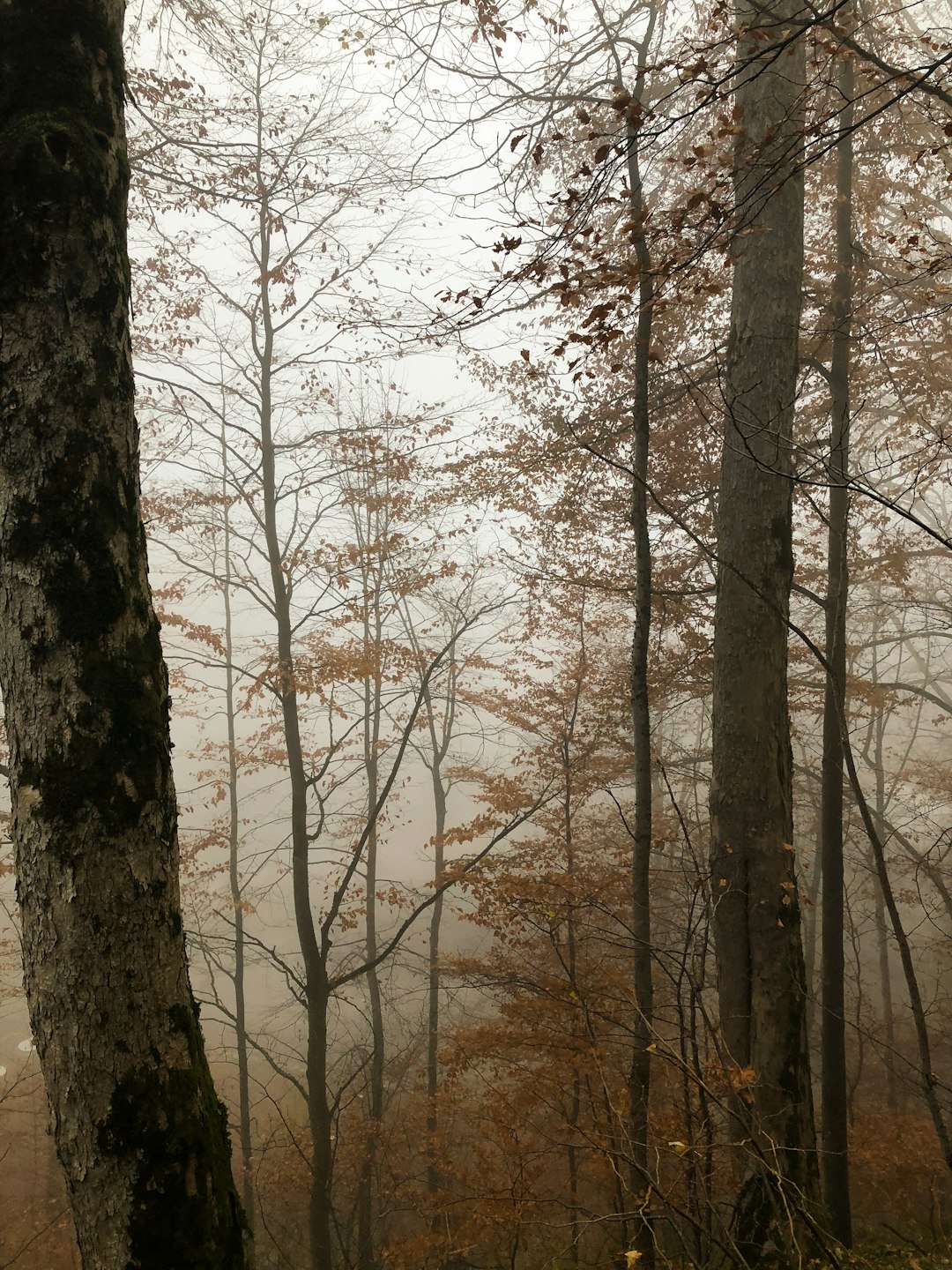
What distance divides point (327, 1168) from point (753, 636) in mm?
5401

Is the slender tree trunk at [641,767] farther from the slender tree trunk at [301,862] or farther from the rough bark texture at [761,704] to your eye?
the slender tree trunk at [301,862]

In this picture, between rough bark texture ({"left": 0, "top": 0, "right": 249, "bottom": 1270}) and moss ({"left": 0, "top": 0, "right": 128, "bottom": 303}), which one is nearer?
rough bark texture ({"left": 0, "top": 0, "right": 249, "bottom": 1270})

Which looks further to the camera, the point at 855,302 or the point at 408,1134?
the point at 408,1134

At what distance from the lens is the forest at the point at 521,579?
6.19ft

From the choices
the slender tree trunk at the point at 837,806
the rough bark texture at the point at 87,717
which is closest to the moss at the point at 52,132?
the rough bark texture at the point at 87,717

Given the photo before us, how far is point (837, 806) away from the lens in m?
6.43

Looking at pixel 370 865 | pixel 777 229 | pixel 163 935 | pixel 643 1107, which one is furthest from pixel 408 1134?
pixel 777 229

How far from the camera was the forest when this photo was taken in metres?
1.89

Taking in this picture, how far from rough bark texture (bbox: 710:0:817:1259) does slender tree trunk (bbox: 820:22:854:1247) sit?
99 cm

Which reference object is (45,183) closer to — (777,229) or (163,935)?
(163,935)

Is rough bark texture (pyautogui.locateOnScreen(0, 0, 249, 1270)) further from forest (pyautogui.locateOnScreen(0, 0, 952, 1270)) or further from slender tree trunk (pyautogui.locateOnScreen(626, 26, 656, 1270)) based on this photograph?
slender tree trunk (pyautogui.locateOnScreen(626, 26, 656, 1270))

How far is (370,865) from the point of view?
12.9m

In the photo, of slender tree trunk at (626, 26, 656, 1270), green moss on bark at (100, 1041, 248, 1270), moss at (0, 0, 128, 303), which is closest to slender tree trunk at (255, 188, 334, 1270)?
slender tree trunk at (626, 26, 656, 1270)

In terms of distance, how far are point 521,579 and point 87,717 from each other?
338 inches
